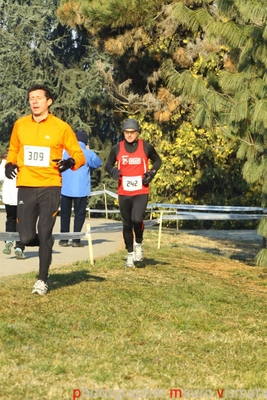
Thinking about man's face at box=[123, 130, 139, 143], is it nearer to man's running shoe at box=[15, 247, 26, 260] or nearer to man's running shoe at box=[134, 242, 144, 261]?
man's running shoe at box=[134, 242, 144, 261]

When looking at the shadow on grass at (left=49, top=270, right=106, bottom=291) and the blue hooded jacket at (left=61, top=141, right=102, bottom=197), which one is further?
the blue hooded jacket at (left=61, top=141, right=102, bottom=197)

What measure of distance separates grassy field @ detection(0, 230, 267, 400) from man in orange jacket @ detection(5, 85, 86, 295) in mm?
712

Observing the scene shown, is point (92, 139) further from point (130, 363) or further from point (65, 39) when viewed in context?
point (130, 363)

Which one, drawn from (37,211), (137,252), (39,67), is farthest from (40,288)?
(39,67)

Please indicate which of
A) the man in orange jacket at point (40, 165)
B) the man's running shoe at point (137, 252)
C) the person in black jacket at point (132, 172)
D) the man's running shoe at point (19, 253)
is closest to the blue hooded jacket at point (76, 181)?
the man's running shoe at point (19, 253)

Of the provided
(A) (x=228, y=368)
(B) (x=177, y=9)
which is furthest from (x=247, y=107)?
(A) (x=228, y=368)

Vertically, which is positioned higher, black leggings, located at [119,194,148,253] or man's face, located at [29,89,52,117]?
man's face, located at [29,89,52,117]

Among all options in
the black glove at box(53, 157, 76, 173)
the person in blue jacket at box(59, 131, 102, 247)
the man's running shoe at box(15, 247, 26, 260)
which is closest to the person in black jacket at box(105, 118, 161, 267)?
the man's running shoe at box(15, 247, 26, 260)

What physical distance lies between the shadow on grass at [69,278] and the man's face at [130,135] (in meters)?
1.73

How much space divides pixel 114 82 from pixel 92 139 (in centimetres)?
579

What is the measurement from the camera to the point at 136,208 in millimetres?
11047

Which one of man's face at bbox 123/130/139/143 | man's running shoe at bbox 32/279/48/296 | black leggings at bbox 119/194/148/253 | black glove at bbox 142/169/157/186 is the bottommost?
man's running shoe at bbox 32/279/48/296

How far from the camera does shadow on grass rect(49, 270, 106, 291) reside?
9367mm

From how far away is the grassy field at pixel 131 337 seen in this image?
5621 mm
